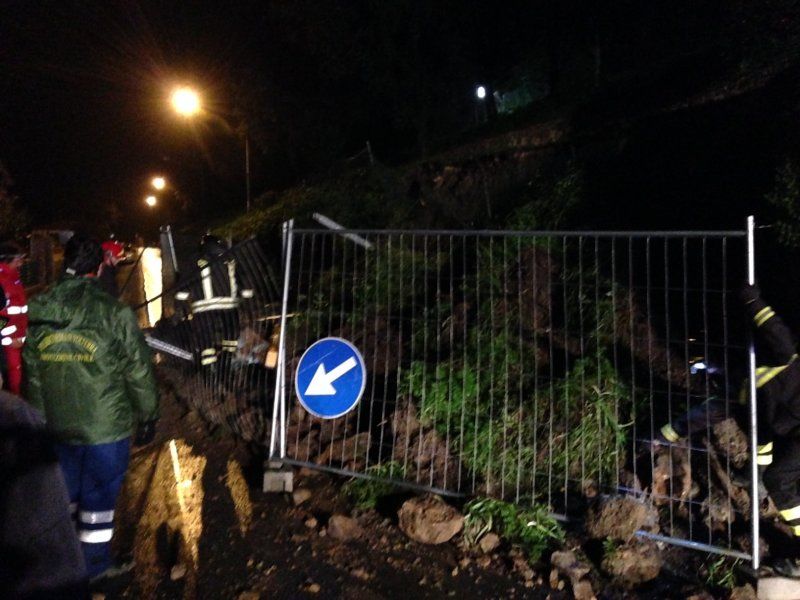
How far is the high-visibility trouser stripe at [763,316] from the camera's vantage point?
11.2 ft

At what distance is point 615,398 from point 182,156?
26.7 m

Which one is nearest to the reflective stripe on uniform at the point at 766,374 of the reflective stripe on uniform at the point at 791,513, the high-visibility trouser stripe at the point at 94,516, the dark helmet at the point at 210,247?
the reflective stripe on uniform at the point at 791,513

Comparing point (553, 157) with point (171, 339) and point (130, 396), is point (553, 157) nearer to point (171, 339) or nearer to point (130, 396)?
point (171, 339)

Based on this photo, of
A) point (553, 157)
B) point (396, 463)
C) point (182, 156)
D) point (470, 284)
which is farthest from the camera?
point (182, 156)

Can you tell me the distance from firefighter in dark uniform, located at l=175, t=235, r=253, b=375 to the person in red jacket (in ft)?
5.28

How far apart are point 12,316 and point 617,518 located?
4.99 metres

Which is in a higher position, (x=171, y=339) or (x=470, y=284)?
(x=470, y=284)

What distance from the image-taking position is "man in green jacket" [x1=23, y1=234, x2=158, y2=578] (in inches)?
135

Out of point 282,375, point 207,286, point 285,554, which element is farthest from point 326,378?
point 207,286

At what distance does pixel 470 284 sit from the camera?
623 centimetres

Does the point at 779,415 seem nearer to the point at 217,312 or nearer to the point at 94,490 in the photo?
the point at 94,490

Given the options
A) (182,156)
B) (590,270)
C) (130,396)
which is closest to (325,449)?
(130,396)

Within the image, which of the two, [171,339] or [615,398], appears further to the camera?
[171,339]

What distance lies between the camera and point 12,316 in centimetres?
534
